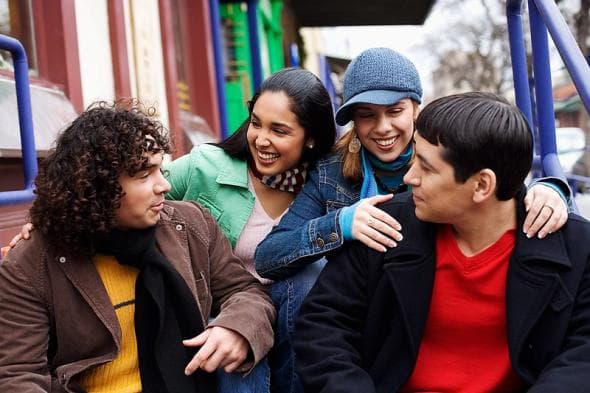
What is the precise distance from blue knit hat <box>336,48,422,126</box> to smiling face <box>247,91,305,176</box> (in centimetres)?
16

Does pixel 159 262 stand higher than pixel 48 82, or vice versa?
pixel 48 82

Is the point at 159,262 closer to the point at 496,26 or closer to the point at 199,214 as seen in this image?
the point at 199,214

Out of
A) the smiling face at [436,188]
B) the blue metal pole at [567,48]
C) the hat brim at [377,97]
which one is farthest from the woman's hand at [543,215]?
the hat brim at [377,97]

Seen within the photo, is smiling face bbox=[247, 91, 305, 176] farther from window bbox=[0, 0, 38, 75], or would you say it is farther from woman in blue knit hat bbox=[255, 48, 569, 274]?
window bbox=[0, 0, 38, 75]

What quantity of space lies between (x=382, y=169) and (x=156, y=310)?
33.2 inches

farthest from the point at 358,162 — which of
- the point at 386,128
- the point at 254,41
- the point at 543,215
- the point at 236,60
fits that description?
the point at 236,60

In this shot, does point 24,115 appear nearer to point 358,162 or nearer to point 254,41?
point 358,162

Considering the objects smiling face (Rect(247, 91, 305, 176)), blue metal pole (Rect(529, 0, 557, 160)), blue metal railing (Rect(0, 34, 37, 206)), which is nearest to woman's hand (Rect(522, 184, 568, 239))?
blue metal pole (Rect(529, 0, 557, 160))

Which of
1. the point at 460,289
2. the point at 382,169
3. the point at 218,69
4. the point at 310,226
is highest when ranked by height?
the point at 218,69

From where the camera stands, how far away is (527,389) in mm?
1673

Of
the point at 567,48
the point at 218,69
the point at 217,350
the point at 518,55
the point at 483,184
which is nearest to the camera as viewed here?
the point at 483,184

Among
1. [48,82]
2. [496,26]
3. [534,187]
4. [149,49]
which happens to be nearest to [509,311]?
[534,187]

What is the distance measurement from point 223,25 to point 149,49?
10.9 ft

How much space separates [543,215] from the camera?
63.9 inches
